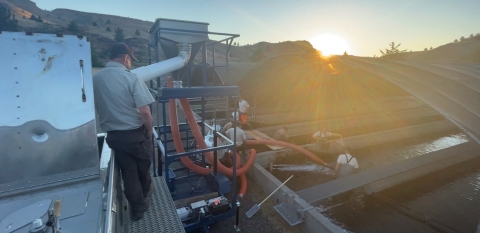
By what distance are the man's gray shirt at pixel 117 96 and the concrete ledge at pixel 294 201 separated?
426 cm

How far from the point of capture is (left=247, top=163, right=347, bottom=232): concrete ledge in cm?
488

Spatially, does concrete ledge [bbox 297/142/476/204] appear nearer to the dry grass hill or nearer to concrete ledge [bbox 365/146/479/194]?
concrete ledge [bbox 365/146/479/194]

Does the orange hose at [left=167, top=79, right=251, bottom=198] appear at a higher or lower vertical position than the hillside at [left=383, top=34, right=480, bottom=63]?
lower

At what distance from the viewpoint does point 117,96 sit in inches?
110

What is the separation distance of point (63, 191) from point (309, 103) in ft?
60.5

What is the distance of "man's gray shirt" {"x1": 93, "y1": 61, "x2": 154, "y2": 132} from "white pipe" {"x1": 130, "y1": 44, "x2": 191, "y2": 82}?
1533 millimetres

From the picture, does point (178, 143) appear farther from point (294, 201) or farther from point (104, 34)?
point (104, 34)

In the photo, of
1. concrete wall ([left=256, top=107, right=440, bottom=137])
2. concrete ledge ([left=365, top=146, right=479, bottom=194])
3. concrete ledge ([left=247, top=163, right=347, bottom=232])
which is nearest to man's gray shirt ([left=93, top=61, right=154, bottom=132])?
concrete ledge ([left=247, top=163, right=347, bottom=232])

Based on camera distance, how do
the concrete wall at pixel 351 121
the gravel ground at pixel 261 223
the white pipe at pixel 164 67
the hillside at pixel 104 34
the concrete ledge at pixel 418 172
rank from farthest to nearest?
the hillside at pixel 104 34 → the concrete wall at pixel 351 121 → the concrete ledge at pixel 418 172 → the gravel ground at pixel 261 223 → the white pipe at pixel 164 67

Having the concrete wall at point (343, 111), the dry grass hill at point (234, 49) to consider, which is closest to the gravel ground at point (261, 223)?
the dry grass hill at point (234, 49)

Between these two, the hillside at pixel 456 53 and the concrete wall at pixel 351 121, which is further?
the concrete wall at pixel 351 121

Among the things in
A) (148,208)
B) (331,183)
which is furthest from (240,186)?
(148,208)

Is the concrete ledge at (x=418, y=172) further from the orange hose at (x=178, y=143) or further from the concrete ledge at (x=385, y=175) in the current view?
the orange hose at (x=178, y=143)

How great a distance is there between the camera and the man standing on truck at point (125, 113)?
2783 mm
